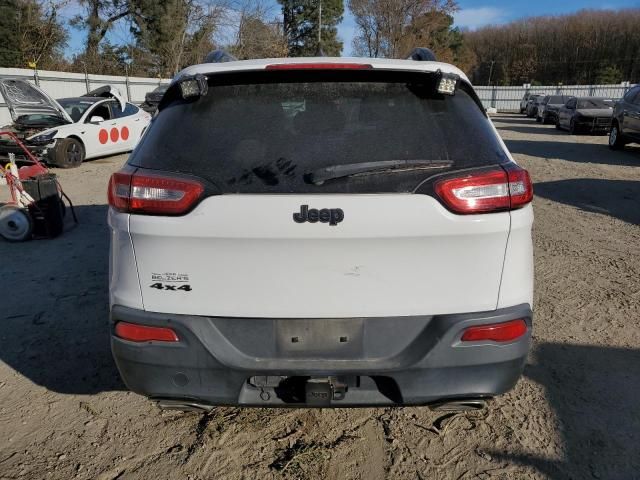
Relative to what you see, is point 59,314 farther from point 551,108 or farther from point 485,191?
point 551,108

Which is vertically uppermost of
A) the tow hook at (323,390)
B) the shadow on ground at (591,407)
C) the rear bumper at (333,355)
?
the rear bumper at (333,355)

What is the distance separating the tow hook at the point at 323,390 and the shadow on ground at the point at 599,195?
6.29 meters

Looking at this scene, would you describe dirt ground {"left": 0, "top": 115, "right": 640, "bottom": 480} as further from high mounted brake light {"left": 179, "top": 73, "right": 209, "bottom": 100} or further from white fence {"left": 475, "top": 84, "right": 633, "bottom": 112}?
white fence {"left": 475, "top": 84, "right": 633, "bottom": 112}

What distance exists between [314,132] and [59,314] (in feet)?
10.0

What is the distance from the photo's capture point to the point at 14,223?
5934mm

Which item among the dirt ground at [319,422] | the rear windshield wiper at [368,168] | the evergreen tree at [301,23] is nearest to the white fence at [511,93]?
the evergreen tree at [301,23]

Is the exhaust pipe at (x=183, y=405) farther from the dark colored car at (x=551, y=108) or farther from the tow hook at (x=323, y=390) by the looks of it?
the dark colored car at (x=551, y=108)

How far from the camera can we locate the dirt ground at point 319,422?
7.89ft

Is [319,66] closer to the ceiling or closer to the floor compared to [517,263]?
closer to the ceiling

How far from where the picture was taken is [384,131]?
2.09m

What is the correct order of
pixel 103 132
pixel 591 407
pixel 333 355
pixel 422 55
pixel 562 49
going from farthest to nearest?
pixel 562 49 < pixel 103 132 < pixel 591 407 < pixel 422 55 < pixel 333 355

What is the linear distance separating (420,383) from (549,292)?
291 centimetres

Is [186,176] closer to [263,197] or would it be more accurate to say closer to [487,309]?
[263,197]

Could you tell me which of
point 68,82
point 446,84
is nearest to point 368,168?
point 446,84
